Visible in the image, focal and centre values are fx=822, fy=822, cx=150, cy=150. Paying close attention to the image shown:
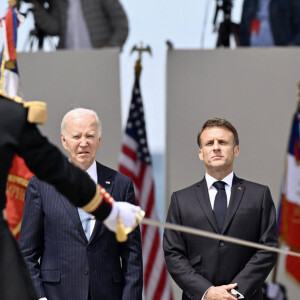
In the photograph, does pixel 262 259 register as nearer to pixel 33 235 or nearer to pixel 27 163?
pixel 33 235

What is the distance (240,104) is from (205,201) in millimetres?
1859

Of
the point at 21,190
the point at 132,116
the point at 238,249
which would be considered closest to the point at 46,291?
the point at 238,249

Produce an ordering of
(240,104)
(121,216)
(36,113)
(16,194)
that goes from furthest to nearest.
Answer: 1. (240,104)
2. (16,194)
3. (121,216)
4. (36,113)

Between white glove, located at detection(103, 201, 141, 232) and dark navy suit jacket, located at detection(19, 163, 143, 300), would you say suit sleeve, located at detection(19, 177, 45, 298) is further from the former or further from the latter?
white glove, located at detection(103, 201, 141, 232)

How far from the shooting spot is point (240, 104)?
5.37 meters

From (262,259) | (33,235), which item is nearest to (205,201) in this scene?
(262,259)

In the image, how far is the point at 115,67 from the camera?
5.43 meters

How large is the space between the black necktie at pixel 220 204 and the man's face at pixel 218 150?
5cm

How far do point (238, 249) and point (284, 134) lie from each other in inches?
76.9

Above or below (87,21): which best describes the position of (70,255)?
below

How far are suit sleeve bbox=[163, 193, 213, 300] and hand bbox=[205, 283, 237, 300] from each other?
0.03 meters

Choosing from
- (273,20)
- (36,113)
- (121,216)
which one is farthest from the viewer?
(273,20)

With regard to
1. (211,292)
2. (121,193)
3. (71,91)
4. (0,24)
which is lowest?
(211,292)

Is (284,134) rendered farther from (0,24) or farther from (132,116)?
(0,24)
